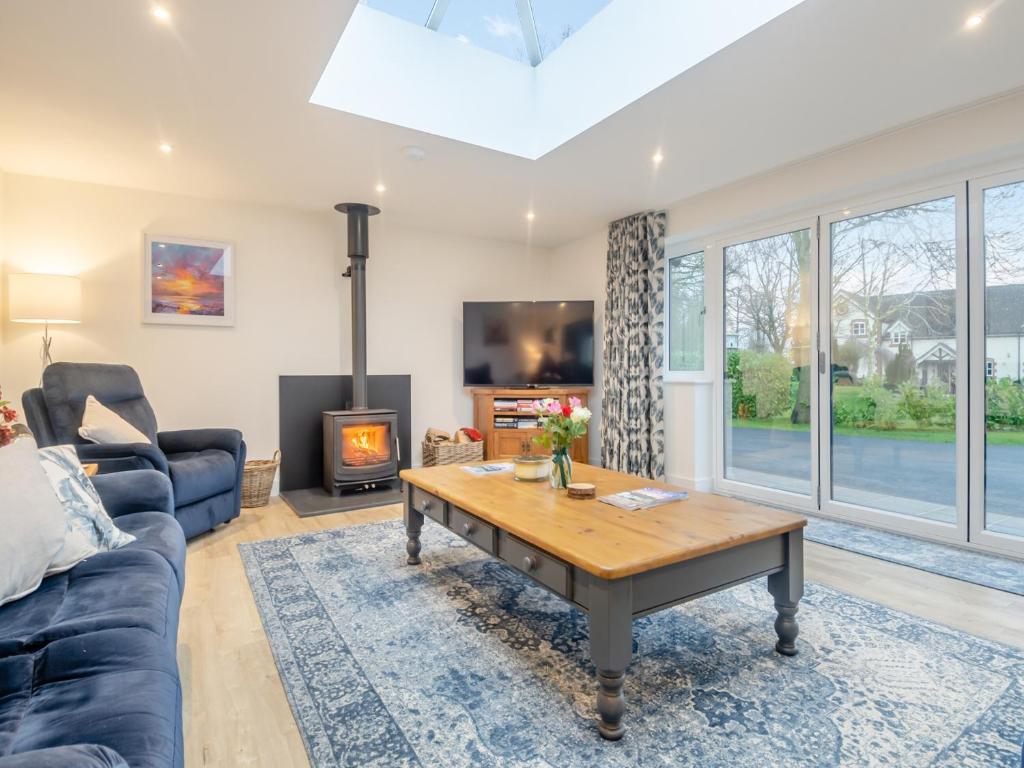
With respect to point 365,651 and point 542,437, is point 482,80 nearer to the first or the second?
point 542,437

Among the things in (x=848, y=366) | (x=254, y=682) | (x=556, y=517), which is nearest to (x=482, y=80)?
(x=556, y=517)

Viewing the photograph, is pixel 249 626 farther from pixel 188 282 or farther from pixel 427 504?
pixel 188 282

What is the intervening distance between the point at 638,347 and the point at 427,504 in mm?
2694

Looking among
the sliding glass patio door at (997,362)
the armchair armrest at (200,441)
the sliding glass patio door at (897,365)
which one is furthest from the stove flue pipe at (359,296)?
the sliding glass patio door at (997,362)

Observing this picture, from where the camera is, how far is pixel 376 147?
3242 mm

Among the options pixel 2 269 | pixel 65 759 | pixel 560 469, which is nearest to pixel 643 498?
pixel 560 469

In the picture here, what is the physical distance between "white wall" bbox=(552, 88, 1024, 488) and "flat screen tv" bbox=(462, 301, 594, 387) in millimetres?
560

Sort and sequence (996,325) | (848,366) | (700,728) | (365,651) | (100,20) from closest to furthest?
1. (700,728)
2. (365,651)
3. (100,20)
4. (996,325)
5. (848,366)

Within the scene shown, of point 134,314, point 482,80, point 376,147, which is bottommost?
point 134,314

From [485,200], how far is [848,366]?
2886mm

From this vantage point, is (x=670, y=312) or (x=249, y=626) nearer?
(x=249, y=626)

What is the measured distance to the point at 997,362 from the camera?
9.46 ft

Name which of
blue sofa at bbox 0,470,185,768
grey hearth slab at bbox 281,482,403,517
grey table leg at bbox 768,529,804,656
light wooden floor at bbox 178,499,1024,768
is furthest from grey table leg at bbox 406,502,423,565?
grey table leg at bbox 768,529,804,656

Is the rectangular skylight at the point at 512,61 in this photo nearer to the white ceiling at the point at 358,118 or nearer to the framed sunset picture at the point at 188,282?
the white ceiling at the point at 358,118
